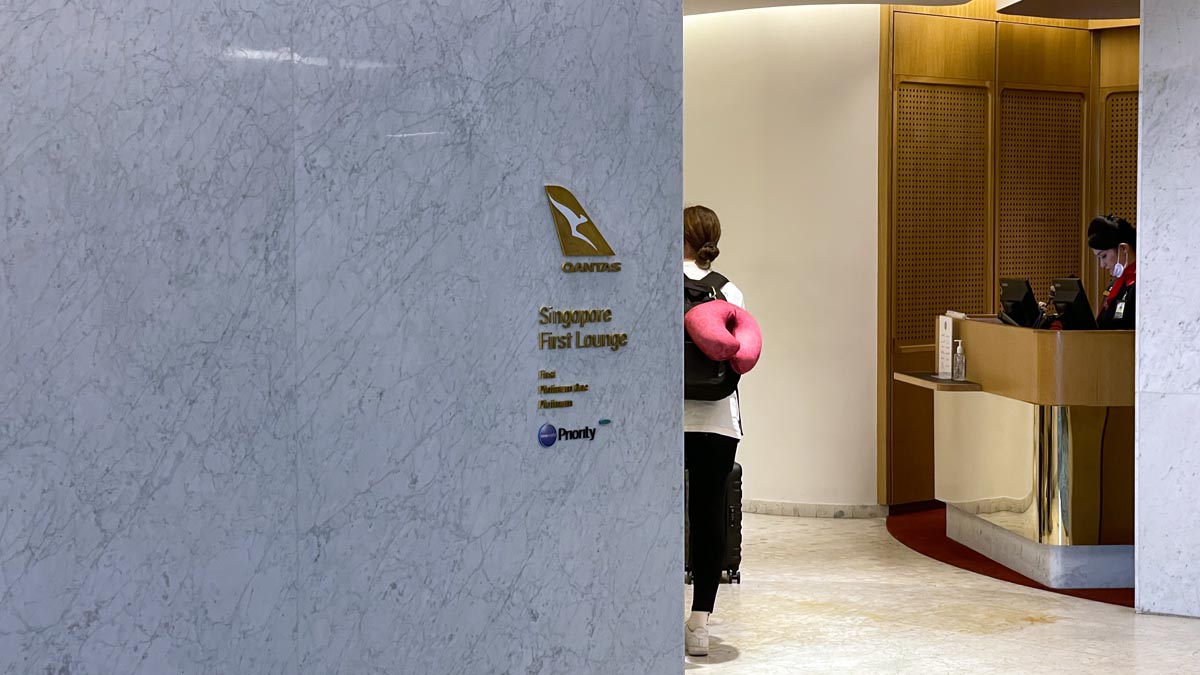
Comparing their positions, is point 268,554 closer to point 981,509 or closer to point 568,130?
point 568,130

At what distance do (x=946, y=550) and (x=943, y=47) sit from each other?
3.37 m

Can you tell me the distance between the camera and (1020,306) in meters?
7.52

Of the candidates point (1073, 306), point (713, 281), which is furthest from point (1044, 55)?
point (713, 281)

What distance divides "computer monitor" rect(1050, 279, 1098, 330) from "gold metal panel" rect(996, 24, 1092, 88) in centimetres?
281

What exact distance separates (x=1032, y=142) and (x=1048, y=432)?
339 centimetres

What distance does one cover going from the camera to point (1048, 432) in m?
6.96

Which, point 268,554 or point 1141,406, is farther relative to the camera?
point 1141,406

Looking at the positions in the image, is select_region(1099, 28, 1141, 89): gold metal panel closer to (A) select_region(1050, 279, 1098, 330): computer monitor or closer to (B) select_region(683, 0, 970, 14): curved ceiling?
(B) select_region(683, 0, 970, 14): curved ceiling

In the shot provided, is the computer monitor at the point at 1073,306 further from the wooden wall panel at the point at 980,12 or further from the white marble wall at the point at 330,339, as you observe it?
the white marble wall at the point at 330,339

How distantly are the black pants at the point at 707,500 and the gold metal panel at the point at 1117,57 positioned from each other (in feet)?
18.6

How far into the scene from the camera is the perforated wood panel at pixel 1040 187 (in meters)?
9.56

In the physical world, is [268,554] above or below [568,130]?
below

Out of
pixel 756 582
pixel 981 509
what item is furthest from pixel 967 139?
pixel 756 582

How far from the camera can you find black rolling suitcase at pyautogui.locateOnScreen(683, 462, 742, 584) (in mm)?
5966
